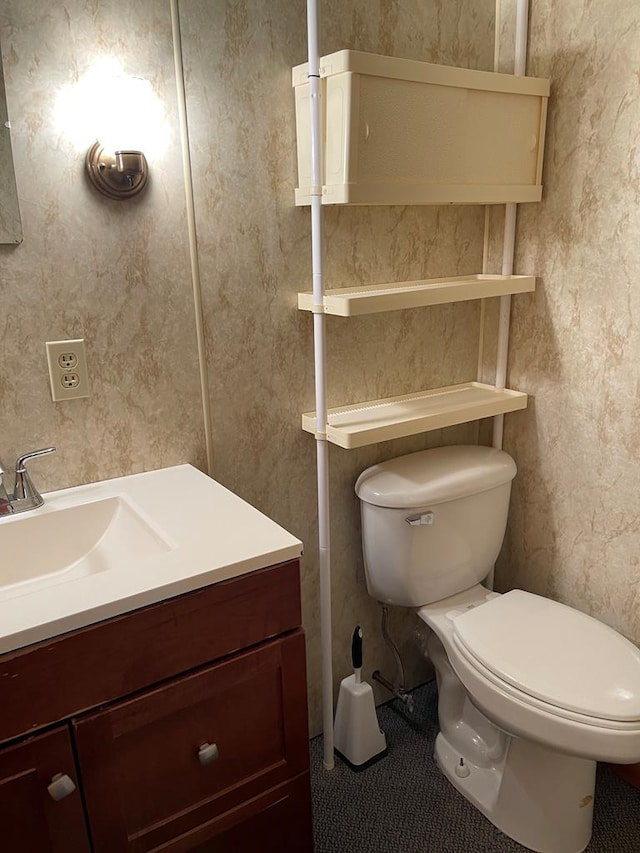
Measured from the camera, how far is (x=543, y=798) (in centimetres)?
152

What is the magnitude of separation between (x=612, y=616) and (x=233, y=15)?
1.62 m

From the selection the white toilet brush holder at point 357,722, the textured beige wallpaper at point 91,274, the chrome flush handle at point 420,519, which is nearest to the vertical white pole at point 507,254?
the chrome flush handle at point 420,519

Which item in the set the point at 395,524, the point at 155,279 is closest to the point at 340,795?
the point at 395,524

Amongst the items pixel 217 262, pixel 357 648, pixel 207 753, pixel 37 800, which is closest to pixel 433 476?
pixel 357 648

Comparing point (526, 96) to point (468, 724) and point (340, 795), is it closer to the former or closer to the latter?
point (468, 724)

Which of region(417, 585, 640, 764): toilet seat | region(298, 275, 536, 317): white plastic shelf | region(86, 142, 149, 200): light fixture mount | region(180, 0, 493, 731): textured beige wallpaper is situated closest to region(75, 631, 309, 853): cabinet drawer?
region(417, 585, 640, 764): toilet seat

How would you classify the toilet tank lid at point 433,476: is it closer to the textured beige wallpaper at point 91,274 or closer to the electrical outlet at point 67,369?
the textured beige wallpaper at point 91,274

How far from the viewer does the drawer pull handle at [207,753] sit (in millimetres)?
1114

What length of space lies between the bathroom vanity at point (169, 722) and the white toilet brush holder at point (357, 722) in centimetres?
47

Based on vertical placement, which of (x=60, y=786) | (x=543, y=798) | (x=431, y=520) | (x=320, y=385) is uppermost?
(x=320, y=385)

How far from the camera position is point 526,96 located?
5.10 feet

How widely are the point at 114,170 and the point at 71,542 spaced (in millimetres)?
700

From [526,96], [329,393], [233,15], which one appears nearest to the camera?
[233,15]

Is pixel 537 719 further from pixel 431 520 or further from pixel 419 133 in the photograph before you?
pixel 419 133
